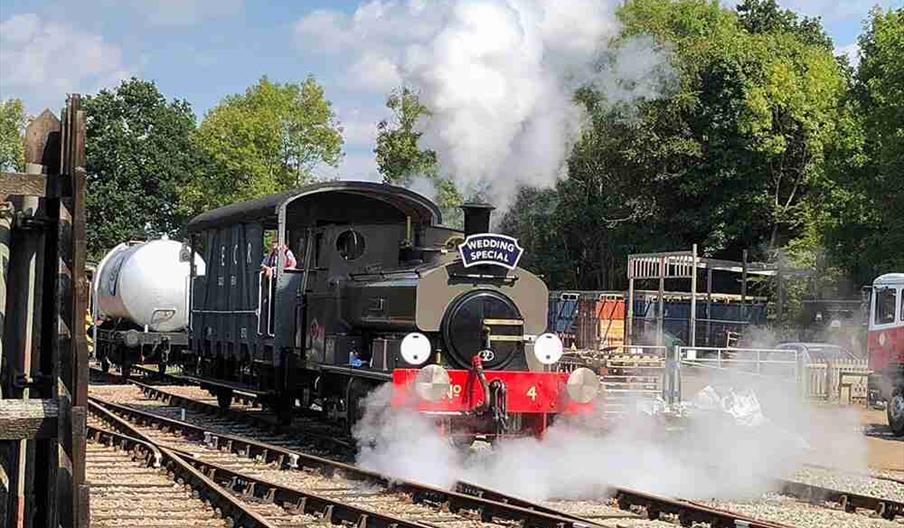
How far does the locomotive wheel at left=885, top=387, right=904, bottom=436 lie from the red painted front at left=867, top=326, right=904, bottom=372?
2.46 feet

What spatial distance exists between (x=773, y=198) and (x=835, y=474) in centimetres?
2714

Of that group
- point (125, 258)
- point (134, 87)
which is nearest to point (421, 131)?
point (125, 258)

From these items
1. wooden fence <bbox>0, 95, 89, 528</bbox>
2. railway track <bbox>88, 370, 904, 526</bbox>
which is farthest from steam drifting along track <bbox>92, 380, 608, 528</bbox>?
wooden fence <bbox>0, 95, 89, 528</bbox>

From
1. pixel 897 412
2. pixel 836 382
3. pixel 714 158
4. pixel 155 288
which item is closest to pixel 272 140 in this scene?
pixel 714 158

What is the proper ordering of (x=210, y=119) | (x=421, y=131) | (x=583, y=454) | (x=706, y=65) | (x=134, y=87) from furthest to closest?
1. (x=134, y=87)
2. (x=210, y=119)
3. (x=706, y=65)
4. (x=421, y=131)
5. (x=583, y=454)

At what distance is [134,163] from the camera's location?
60125 mm

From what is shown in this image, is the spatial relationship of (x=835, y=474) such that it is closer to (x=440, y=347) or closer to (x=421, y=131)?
(x=440, y=347)

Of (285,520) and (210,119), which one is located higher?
(210,119)

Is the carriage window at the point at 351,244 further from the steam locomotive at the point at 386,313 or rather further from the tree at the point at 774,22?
the tree at the point at 774,22

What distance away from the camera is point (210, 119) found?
50.1 metres

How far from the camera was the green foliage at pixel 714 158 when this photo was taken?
1501 inches

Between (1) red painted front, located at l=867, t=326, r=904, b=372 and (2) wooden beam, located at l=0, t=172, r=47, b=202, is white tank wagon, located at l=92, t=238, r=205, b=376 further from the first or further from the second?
(2) wooden beam, located at l=0, t=172, r=47, b=202

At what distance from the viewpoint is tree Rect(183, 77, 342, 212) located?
149ft

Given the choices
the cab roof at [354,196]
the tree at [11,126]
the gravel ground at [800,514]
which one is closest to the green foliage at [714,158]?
the cab roof at [354,196]
